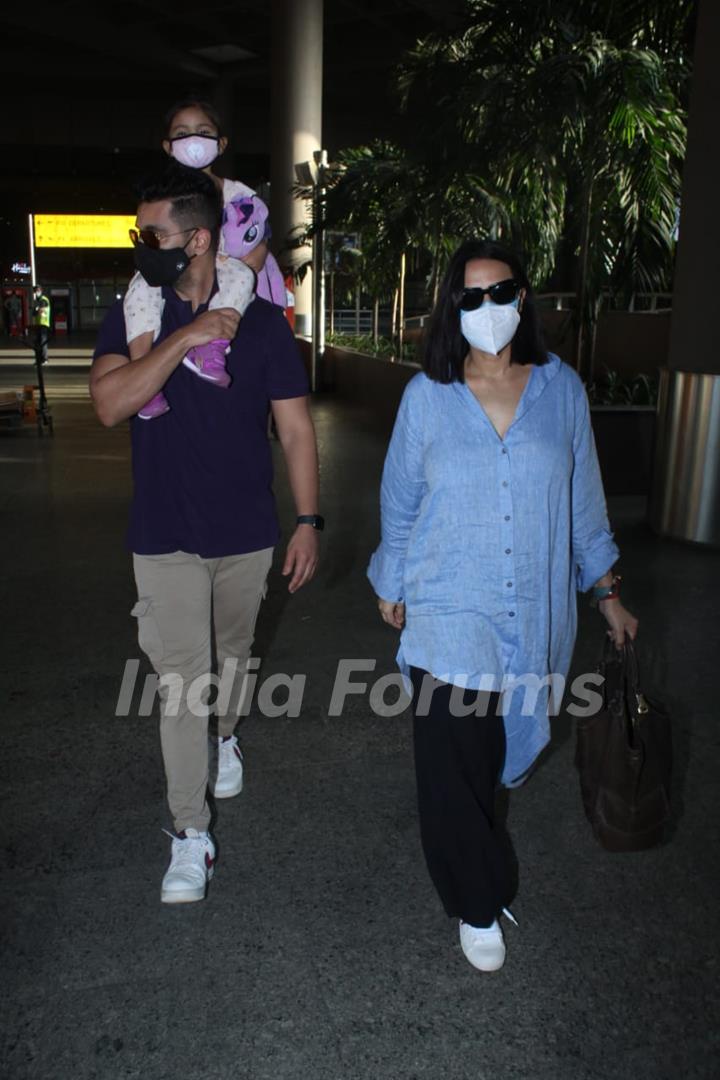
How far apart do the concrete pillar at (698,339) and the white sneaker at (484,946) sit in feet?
17.0

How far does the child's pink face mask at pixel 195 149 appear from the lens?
3.93 metres

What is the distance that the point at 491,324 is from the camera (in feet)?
8.20

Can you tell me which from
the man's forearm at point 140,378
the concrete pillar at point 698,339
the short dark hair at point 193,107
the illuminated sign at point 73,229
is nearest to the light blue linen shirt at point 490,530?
the man's forearm at point 140,378

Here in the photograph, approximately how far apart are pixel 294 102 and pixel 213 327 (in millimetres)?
22825

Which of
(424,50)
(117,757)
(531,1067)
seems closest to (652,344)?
(424,50)

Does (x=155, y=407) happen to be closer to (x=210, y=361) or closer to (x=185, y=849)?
(x=210, y=361)

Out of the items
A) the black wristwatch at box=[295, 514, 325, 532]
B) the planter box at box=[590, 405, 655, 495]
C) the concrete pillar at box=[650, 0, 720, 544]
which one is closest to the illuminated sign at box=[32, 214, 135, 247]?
the planter box at box=[590, 405, 655, 495]

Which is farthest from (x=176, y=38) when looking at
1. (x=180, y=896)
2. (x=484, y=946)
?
(x=484, y=946)

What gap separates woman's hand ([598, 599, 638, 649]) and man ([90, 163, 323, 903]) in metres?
1.00

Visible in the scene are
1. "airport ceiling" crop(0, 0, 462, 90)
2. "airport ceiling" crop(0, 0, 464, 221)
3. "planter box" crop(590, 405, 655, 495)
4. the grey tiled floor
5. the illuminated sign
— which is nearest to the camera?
the grey tiled floor

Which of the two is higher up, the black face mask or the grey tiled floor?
the black face mask

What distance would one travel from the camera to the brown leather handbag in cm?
252

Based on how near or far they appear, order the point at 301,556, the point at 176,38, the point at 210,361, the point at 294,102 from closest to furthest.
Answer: the point at 210,361 → the point at 301,556 → the point at 294,102 → the point at 176,38

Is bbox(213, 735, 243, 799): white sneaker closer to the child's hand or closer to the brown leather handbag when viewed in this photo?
the brown leather handbag
